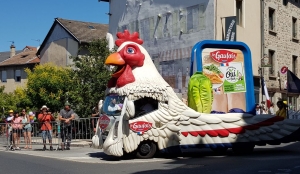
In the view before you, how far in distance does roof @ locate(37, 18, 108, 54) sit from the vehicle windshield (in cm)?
2520

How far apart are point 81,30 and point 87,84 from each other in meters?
20.9

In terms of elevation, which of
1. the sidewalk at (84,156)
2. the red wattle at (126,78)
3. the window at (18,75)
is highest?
the window at (18,75)

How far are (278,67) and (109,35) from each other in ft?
34.0

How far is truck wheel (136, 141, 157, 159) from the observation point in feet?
43.9

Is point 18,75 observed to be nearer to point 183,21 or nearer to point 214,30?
point 183,21

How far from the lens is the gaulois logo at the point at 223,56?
15688mm

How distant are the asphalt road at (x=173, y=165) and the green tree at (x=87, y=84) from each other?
747cm

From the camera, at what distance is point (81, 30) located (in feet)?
137

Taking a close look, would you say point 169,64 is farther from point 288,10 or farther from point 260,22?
point 288,10

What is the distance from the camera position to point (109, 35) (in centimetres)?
3025

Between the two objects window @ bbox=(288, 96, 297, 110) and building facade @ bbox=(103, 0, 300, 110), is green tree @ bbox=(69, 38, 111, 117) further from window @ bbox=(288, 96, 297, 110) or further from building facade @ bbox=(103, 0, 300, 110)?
window @ bbox=(288, 96, 297, 110)

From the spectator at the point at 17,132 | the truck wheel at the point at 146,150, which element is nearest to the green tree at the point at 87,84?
the spectator at the point at 17,132

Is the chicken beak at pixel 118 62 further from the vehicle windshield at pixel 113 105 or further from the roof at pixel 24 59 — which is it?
the roof at pixel 24 59

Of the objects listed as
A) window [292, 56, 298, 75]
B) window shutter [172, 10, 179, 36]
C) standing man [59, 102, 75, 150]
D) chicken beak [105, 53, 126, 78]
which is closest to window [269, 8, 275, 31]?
window [292, 56, 298, 75]
